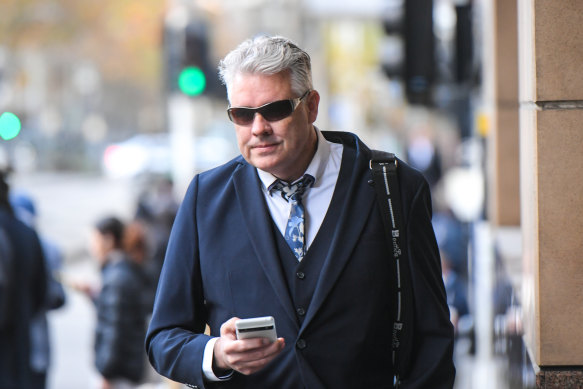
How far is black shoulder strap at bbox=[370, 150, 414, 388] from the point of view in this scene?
323cm

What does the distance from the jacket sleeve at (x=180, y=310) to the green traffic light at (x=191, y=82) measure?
8.64m

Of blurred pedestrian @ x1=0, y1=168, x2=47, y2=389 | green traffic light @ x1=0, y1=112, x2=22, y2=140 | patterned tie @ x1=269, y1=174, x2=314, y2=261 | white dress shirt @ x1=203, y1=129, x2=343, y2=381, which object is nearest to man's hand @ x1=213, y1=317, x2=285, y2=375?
white dress shirt @ x1=203, y1=129, x2=343, y2=381

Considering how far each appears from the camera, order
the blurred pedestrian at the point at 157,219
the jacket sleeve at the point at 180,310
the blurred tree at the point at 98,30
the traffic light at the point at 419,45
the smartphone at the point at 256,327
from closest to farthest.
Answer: the smartphone at the point at 256,327 → the jacket sleeve at the point at 180,310 → the traffic light at the point at 419,45 → the blurred pedestrian at the point at 157,219 → the blurred tree at the point at 98,30

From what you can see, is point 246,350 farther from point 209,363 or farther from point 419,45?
point 419,45

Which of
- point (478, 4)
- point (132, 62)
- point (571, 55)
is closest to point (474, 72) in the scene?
point (478, 4)

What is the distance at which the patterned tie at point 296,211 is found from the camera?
332cm

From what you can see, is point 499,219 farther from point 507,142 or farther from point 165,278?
point 165,278

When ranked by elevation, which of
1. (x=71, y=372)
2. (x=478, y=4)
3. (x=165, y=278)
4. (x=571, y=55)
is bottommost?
(x=71, y=372)

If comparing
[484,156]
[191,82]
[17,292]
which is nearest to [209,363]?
[17,292]

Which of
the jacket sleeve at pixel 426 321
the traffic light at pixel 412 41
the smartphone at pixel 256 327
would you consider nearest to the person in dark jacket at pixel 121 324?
the traffic light at pixel 412 41

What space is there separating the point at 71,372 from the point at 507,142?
6676 millimetres

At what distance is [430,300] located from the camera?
3.27 meters

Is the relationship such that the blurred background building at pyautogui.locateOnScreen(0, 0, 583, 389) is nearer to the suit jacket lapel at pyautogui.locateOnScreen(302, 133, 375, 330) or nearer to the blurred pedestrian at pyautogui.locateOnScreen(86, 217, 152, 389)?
the suit jacket lapel at pyautogui.locateOnScreen(302, 133, 375, 330)

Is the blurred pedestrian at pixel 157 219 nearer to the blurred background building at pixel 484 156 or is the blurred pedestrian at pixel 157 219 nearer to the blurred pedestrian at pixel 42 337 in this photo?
the blurred background building at pixel 484 156
